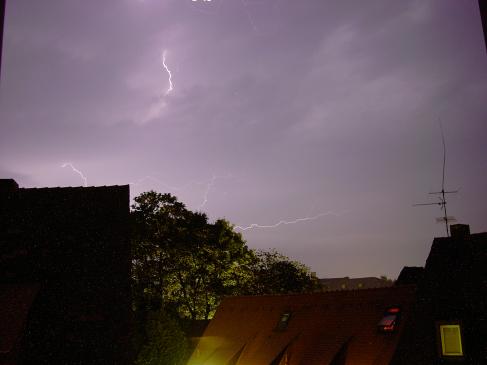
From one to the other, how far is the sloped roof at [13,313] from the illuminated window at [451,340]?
14317 millimetres

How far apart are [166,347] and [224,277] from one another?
17.2m

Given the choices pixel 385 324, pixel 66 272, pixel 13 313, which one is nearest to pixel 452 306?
pixel 385 324

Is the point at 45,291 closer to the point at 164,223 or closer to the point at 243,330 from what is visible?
the point at 243,330

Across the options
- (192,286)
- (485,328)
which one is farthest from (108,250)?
(192,286)

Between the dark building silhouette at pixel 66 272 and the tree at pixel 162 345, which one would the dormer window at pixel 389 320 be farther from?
the tree at pixel 162 345

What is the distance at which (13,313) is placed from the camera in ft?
57.9

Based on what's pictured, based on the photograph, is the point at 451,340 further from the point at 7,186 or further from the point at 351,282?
the point at 351,282

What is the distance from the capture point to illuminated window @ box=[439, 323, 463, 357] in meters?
17.2

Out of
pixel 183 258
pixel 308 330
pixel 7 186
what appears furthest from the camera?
pixel 183 258

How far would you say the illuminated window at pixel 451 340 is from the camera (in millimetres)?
17203

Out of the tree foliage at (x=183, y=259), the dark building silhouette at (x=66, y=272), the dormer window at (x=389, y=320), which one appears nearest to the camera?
the dormer window at (x=389, y=320)

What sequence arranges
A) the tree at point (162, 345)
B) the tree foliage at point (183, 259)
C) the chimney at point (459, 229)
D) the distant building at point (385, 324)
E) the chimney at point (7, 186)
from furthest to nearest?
the tree foliage at point (183, 259) → the tree at point (162, 345) → the chimney at point (459, 229) → the chimney at point (7, 186) → the distant building at point (385, 324)

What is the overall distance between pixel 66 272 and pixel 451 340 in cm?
1437

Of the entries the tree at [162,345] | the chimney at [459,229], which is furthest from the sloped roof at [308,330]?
the chimney at [459,229]
